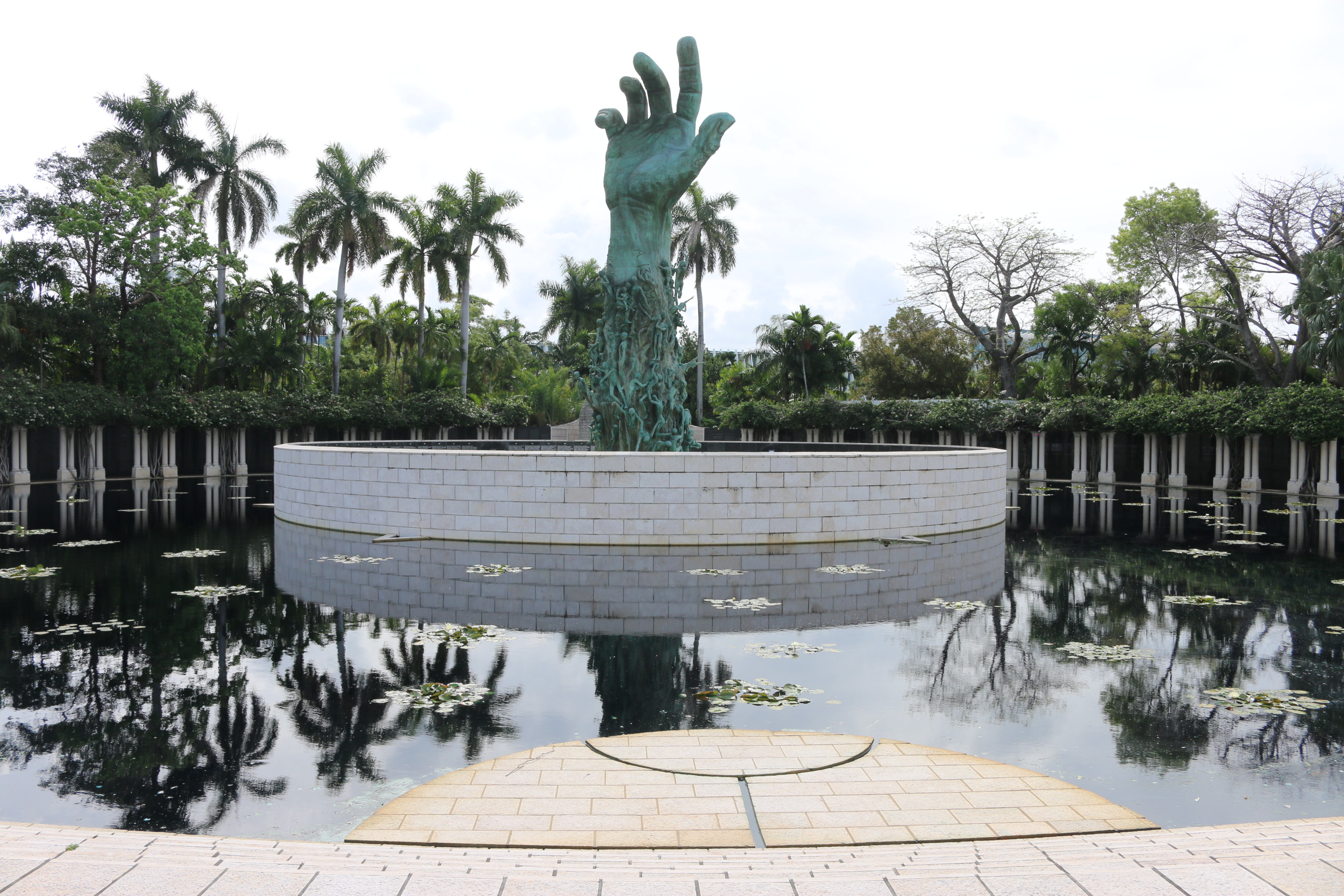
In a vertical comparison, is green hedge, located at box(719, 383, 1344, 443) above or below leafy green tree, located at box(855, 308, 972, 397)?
below

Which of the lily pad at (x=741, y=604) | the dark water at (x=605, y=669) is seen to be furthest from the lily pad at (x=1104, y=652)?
the lily pad at (x=741, y=604)

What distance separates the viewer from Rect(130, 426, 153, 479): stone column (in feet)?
96.4

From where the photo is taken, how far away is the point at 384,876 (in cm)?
349

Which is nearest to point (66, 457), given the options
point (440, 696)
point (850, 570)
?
point (850, 570)

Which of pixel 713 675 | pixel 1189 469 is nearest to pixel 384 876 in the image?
pixel 713 675

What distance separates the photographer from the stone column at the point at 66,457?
2725 centimetres

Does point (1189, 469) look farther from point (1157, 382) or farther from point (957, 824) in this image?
point (957, 824)

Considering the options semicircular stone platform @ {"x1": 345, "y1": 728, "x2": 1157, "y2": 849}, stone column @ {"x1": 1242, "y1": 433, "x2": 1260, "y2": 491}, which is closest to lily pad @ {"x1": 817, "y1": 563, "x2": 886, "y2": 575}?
semicircular stone platform @ {"x1": 345, "y1": 728, "x2": 1157, "y2": 849}

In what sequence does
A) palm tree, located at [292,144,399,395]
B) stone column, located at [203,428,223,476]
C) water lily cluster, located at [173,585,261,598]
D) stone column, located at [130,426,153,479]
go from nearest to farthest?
water lily cluster, located at [173,585,261,598]
stone column, located at [130,426,153,479]
stone column, located at [203,428,223,476]
palm tree, located at [292,144,399,395]

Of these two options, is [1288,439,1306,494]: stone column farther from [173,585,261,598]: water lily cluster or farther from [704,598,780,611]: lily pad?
[173,585,261,598]: water lily cluster

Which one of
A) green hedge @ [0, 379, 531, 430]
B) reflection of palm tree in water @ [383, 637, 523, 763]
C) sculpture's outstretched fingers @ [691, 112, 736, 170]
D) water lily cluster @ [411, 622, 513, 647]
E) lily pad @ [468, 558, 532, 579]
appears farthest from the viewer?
green hedge @ [0, 379, 531, 430]

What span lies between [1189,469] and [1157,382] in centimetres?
1489

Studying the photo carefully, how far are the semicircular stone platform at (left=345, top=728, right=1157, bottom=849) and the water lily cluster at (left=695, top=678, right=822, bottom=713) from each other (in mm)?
770

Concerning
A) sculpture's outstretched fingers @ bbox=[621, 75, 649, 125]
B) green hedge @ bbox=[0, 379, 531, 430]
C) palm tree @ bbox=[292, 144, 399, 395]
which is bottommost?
green hedge @ bbox=[0, 379, 531, 430]
